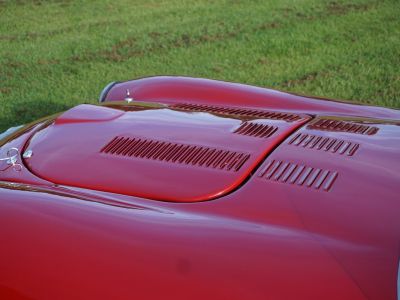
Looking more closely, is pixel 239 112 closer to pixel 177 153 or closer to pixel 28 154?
pixel 177 153

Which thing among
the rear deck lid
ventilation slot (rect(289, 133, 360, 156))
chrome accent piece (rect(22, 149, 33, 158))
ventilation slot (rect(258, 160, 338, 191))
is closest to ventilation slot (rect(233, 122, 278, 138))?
the rear deck lid

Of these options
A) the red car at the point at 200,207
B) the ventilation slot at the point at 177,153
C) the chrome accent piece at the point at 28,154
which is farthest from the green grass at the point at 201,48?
the ventilation slot at the point at 177,153

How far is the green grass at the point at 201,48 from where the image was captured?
18.4 feet

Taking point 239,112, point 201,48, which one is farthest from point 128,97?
point 201,48

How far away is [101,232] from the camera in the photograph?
169 cm

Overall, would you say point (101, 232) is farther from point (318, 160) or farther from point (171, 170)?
point (318, 160)

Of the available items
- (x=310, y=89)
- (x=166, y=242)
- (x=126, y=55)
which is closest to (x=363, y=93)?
(x=310, y=89)

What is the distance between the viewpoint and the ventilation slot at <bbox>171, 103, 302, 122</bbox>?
8.62 feet

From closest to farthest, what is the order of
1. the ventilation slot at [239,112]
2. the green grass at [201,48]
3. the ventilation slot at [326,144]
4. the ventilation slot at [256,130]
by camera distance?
the ventilation slot at [326,144], the ventilation slot at [256,130], the ventilation slot at [239,112], the green grass at [201,48]

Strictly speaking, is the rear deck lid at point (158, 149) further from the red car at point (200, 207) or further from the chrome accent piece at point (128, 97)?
the chrome accent piece at point (128, 97)

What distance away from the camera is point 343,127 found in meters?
2.40

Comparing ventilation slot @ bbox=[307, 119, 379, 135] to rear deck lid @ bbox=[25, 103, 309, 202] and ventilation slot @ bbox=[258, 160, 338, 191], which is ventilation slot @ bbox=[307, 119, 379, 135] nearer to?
rear deck lid @ bbox=[25, 103, 309, 202]

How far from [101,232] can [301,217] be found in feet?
1.73

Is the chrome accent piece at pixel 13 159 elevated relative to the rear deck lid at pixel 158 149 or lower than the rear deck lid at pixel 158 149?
lower
